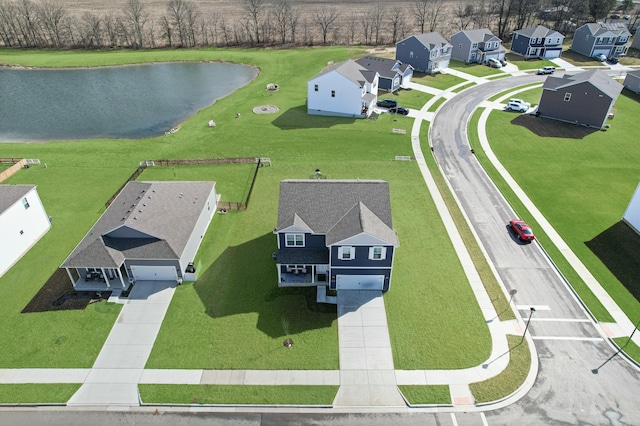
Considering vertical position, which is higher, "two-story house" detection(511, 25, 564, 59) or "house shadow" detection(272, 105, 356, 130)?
"two-story house" detection(511, 25, 564, 59)

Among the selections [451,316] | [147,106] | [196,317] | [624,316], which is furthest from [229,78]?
[624,316]

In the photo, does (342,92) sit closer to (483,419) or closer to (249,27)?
(483,419)

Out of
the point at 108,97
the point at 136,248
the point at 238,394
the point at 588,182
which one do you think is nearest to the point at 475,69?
the point at 588,182

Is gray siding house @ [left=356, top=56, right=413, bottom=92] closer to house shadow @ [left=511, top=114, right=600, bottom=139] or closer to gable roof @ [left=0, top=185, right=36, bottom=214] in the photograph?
house shadow @ [left=511, top=114, right=600, bottom=139]

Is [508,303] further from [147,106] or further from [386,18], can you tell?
[386,18]

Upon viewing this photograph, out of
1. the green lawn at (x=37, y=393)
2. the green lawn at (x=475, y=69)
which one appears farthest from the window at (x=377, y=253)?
the green lawn at (x=475, y=69)

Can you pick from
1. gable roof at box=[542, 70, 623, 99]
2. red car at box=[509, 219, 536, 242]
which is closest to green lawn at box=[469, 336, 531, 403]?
red car at box=[509, 219, 536, 242]
